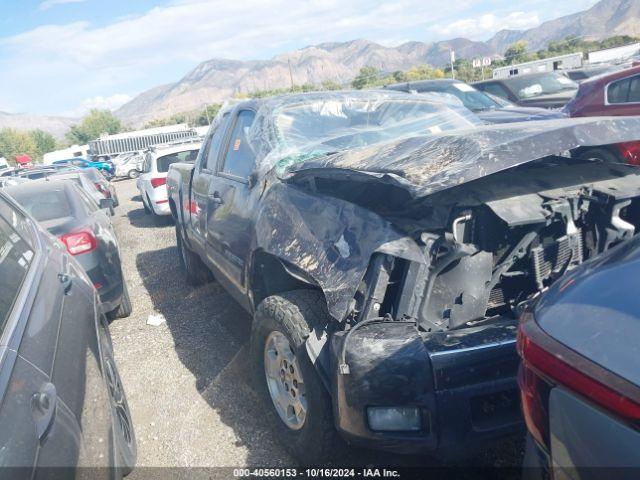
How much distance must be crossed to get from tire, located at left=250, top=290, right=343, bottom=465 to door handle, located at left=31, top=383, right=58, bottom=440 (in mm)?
1170

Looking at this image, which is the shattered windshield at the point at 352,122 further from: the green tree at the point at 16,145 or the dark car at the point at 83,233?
the green tree at the point at 16,145

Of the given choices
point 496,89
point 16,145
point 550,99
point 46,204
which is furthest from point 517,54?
point 16,145

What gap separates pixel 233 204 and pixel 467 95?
29.4 ft

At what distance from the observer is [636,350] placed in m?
1.13

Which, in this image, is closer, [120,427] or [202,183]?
[120,427]

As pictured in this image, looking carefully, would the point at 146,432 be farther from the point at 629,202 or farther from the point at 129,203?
the point at 129,203

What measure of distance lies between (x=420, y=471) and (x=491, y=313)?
2.92 ft

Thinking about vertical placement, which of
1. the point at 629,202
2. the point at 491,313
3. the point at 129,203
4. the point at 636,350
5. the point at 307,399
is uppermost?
the point at 636,350

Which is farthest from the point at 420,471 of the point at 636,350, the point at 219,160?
the point at 219,160

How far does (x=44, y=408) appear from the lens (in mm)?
1537

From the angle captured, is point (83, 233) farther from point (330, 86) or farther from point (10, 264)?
point (330, 86)

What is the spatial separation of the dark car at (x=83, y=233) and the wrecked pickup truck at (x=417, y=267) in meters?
1.96

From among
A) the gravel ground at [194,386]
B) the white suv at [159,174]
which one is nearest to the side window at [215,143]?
the gravel ground at [194,386]

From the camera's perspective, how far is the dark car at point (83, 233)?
4.52 metres
